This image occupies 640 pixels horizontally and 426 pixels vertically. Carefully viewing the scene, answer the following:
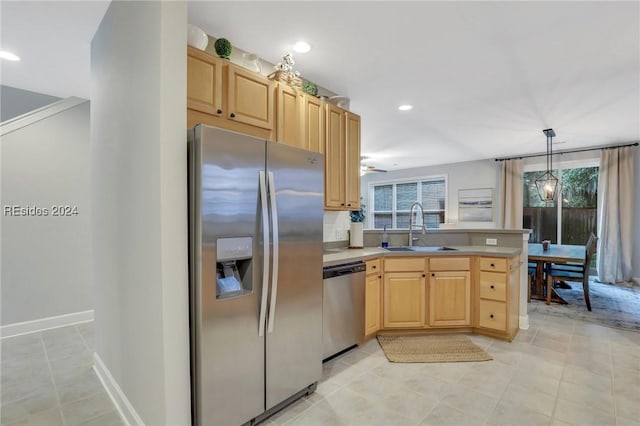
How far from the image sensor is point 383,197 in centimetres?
995

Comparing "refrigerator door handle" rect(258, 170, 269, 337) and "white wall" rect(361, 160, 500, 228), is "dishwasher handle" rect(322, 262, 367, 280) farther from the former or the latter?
"white wall" rect(361, 160, 500, 228)

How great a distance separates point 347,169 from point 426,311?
1744 mm

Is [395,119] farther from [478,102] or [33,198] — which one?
[33,198]

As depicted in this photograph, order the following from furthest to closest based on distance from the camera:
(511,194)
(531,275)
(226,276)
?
(511,194), (531,275), (226,276)

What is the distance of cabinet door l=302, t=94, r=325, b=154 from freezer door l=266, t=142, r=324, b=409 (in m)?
0.81

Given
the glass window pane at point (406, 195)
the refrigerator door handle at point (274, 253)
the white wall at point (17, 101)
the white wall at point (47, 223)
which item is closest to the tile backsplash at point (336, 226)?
the refrigerator door handle at point (274, 253)

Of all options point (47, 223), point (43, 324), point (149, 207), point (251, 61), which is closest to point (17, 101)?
point (47, 223)

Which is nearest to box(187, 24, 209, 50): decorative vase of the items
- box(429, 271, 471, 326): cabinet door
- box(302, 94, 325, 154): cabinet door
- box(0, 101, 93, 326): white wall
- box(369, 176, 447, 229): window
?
box(302, 94, 325, 154): cabinet door

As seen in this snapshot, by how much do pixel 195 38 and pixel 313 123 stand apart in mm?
1266

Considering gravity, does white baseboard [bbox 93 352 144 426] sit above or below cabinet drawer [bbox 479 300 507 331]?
below

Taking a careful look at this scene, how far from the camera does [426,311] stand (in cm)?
331

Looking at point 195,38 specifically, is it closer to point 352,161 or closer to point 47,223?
point 352,161

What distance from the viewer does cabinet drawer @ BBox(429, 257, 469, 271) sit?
3309 millimetres

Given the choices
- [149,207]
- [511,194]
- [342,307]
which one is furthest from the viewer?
[511,194]
